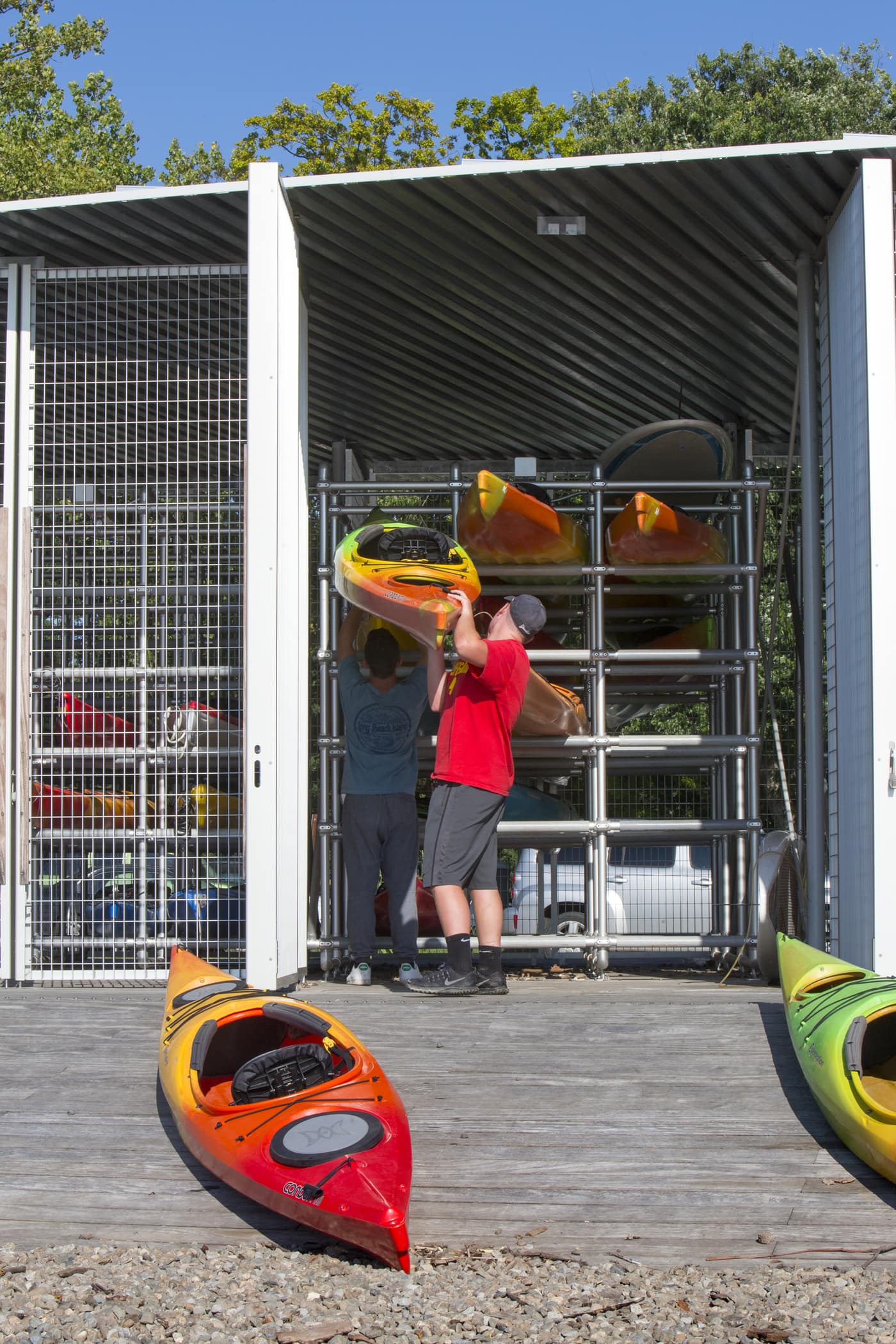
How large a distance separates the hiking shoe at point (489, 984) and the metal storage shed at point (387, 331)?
0.91 meters

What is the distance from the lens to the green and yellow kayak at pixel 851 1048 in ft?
12.6

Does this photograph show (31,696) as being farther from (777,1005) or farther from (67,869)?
(777,1005)

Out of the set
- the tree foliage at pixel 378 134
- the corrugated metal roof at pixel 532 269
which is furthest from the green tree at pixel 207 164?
the corrugated metal roof at pixel 532 269

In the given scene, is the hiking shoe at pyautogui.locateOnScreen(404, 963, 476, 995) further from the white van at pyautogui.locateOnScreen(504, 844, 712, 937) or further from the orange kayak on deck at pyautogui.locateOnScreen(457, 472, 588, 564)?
the white van at pyautogui.locateOnScreen(504, 844, 712, 937)

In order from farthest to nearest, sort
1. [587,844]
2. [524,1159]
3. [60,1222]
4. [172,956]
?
[587,844], [172,956], [524,1159], [60,1222]

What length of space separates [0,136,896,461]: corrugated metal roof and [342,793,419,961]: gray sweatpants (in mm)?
3022

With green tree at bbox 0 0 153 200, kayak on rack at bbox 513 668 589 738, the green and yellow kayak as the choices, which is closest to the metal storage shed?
the green and yellow kayak

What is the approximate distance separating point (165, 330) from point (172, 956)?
134 inches

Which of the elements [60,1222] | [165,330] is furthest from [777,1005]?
[165,330]

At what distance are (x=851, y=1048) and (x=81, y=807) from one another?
4.18 m

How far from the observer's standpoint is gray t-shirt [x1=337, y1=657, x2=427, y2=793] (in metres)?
7.20

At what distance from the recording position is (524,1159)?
4055 millimetres

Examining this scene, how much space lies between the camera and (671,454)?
9102 millimetres

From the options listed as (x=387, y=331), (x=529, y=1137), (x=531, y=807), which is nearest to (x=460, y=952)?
(x=529, y=1137)
